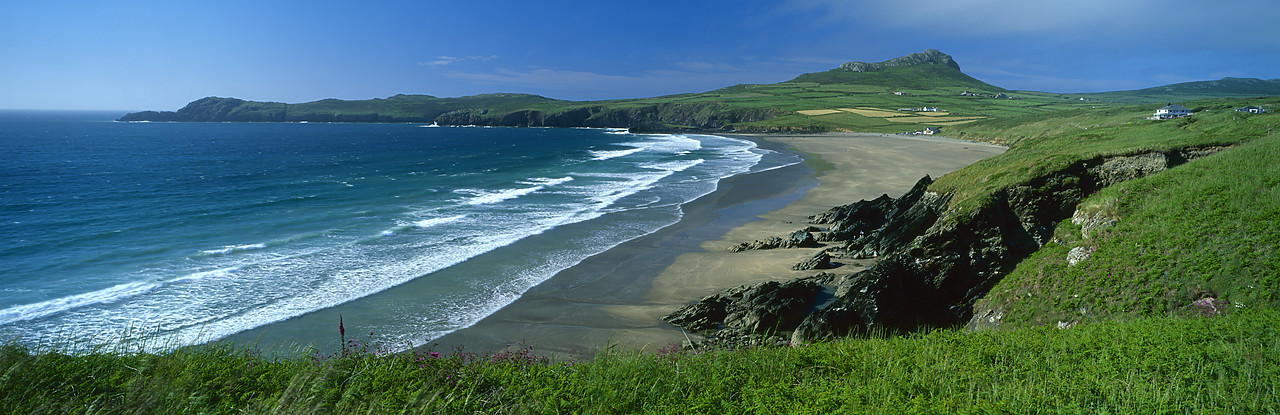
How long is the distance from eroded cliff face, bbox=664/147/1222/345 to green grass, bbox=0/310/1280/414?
4.99 metres

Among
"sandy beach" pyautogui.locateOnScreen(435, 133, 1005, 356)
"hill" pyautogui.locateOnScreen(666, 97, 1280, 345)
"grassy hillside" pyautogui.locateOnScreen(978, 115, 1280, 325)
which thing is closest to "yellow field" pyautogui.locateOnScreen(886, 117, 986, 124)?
"sandy beach" pyautogui.locateOnScreen(435, 133, 1005, 356)

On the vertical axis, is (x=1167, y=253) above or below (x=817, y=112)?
below

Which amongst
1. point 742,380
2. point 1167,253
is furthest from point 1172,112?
point 742,380

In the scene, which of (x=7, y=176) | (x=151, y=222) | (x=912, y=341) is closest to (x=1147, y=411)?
(x=912, y=341)

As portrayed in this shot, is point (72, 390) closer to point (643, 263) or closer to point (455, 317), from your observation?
point (455, 317)

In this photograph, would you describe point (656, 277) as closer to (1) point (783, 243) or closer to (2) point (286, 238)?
(1) point (783, 243)

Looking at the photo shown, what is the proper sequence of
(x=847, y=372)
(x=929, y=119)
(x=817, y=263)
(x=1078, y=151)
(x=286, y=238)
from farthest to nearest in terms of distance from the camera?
(x=929, y=119)
(x=286, y=238)
(x=1078, y=151)
(x=817, y=263)
(x=847, y=372)

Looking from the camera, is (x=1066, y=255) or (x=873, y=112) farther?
(x=873, y=112)

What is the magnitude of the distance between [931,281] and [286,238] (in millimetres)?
25057

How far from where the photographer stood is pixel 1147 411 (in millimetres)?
5047

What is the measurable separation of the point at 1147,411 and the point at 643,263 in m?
16.9

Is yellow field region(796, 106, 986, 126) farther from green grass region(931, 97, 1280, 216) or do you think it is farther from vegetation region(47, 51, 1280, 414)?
vegetation region(47, 51, 1280, 414)

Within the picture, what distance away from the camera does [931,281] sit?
1422 cm

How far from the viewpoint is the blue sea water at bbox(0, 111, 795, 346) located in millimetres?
16094
